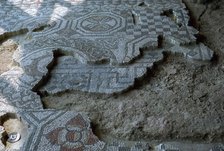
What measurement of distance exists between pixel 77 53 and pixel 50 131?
0.83m

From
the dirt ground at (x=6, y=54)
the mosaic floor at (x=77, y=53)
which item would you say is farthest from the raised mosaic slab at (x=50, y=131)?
the dirt ground at (x=6, y=54)

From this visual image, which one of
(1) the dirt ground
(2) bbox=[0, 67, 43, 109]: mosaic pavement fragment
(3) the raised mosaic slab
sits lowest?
(1) the dirt ground

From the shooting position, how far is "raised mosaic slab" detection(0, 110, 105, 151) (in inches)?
61.5

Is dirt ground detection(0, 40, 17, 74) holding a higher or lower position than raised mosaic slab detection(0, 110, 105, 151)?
lower

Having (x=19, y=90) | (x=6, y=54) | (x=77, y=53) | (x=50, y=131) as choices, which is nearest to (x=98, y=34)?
(x=77, y=53)

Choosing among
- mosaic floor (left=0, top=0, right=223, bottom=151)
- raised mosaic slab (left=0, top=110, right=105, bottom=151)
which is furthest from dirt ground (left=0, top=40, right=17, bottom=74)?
raised mosaic slab (left=0, top=110, right=105, bottom=151)

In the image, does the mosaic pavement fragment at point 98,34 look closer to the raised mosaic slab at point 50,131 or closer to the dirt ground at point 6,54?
the dirt ground at point 6,54

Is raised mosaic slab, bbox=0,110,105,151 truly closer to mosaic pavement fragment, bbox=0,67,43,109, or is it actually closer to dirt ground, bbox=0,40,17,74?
mosaic pavement fragment, bbox=0,67,43,109

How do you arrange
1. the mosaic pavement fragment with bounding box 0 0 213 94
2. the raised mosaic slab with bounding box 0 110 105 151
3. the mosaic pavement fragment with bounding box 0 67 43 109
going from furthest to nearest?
the mosaic pavement fragment with bounding box 0 0 213 94 < the mosaic pavement fragment with bounding box 0 67 43 109 < the raised mosaic slab with bounding box 0 110 105 151

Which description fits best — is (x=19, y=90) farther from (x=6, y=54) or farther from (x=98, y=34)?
(x=98, y=34)

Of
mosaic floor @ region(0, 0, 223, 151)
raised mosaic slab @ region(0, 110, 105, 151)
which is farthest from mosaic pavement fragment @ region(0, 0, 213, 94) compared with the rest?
raised mosaic slab @ region(0, 110, 105, 151)

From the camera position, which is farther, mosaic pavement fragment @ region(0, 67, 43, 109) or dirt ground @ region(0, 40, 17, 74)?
dirt ground @ region(0, 40, 17, 74)

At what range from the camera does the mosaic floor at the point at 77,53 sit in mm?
1637

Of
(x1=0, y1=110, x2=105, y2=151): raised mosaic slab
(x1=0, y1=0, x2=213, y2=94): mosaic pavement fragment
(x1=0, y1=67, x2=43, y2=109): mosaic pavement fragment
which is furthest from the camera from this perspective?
(x1=0, y1=0, x2=213, y2=94): mosaic pavement fragment
